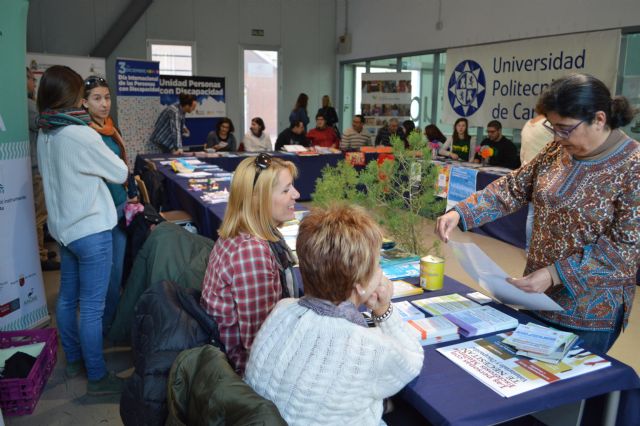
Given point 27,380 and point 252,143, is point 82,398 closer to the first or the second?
point 27,380

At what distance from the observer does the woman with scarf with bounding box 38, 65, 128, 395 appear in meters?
2.16

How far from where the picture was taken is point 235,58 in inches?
384

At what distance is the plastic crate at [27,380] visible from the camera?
219cm

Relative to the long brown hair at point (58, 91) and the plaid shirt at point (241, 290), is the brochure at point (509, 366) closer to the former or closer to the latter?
the plaid shirt at point (241, 290)

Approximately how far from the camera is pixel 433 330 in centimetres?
141

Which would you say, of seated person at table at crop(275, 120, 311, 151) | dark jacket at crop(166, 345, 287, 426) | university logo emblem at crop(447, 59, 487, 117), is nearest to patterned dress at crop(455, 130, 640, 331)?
dark jacket at crop(166, 345, 287, 426)

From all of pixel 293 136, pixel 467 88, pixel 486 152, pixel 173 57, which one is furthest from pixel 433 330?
pixel 173 57

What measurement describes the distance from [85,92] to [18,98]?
1.64 feet

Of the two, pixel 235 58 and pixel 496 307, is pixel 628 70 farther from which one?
pixel 235 58

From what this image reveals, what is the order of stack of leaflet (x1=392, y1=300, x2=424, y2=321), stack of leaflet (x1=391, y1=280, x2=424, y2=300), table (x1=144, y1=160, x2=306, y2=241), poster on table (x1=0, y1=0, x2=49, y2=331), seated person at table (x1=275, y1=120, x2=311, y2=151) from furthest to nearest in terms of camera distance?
seated person at table (x1=275, y1=120, x2=311, y2=151) → table (x1=144, y1=160, x2=306, y2=241) → poster on table (x1=0, y1=0, x2=49, y2=331) → stack of leaflet (x1=391, y1=280, x2=424, y2=300) → stack of leaflet (x1=392, y1=300, x2=424, y2=321)

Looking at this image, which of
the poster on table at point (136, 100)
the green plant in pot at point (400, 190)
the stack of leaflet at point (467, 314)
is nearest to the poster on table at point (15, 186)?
the green plant in pot at point (400, 190)

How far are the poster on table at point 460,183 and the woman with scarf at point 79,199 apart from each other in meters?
3.30

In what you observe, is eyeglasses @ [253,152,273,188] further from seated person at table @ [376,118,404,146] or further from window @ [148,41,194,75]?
window @ [148,41,194,75]

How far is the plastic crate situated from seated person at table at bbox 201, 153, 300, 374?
121 centimetres
